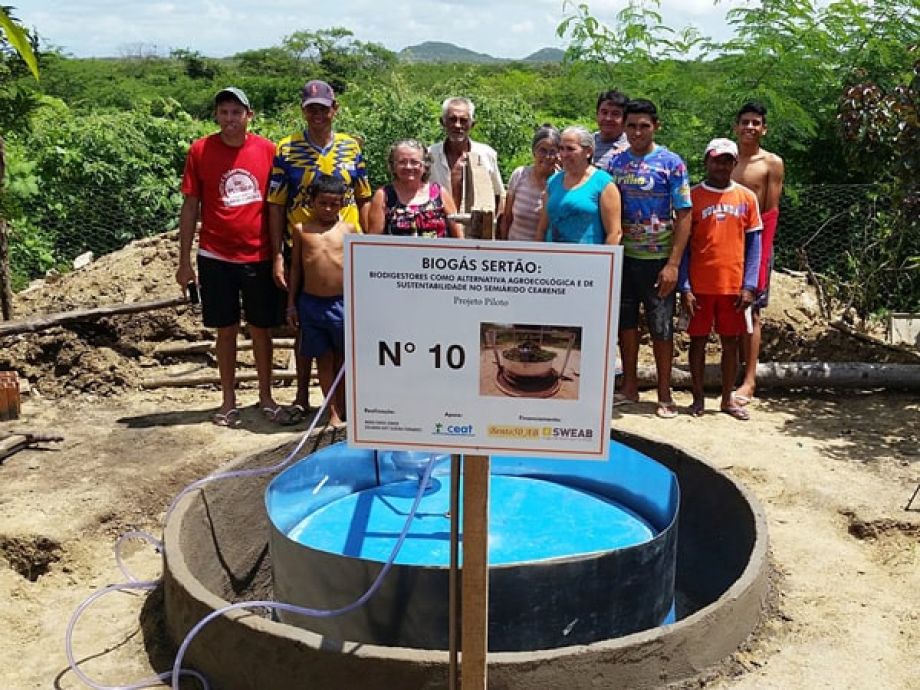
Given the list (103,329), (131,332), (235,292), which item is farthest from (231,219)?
(131,332)

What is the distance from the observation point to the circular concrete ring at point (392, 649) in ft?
10.6

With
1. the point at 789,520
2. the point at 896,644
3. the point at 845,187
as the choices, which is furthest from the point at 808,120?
the point at 896,644

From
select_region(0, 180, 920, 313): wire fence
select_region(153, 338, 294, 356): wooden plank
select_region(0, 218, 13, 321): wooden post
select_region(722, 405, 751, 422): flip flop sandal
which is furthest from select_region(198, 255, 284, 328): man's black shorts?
select_region(722, 405, 751, 422): flip flop sandal

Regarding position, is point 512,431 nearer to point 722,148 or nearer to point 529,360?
point 529,360

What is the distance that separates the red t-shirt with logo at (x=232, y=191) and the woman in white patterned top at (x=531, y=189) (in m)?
1.45

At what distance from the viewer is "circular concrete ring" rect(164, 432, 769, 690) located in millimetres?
3246

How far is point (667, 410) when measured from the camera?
633cm

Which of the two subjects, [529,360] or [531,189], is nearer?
[529,360]

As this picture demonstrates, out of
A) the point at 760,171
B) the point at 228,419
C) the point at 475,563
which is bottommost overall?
the point at 228,419

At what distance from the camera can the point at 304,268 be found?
5625 millimetres

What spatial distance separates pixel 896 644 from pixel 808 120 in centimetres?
649

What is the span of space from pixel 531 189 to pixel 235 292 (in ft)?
6.21

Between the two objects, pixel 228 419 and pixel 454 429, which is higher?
pixel 454 429

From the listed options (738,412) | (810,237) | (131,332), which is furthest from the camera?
(810,237)
